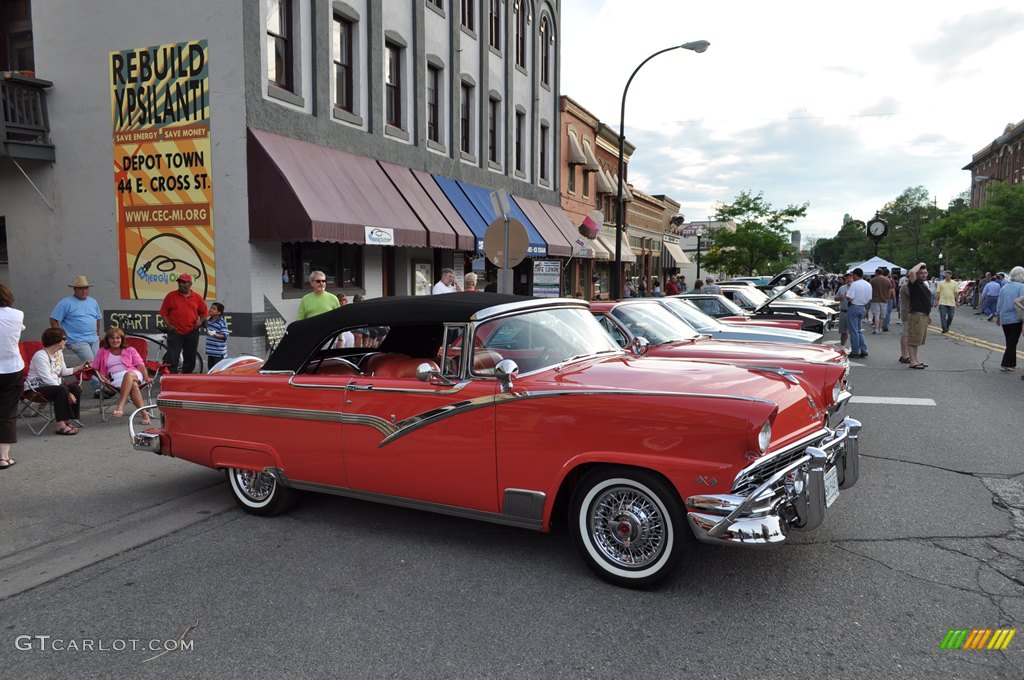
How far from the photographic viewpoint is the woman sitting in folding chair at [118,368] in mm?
8773

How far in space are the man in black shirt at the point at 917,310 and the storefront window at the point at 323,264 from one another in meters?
10.8

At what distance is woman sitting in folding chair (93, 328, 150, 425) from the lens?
8.77 meters

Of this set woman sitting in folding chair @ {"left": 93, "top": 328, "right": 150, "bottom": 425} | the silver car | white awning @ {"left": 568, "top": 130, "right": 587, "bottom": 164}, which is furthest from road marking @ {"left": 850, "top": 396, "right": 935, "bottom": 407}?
white awning @ {"left": 568, "top": 130, "right": 587, "bottom": 164}

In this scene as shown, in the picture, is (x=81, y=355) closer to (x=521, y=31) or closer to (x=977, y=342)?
(x=521, y=31)

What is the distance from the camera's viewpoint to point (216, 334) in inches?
428

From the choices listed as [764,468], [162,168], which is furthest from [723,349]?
[162,168]

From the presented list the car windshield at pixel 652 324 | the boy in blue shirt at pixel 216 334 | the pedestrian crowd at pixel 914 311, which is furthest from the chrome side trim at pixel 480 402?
the pedestrian crowd at pixel 914 311

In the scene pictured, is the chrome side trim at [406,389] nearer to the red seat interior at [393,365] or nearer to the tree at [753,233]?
the red seat interior at [393,365]

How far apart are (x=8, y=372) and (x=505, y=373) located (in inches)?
205

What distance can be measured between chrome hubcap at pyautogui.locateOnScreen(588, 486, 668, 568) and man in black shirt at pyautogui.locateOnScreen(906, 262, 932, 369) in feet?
37.0

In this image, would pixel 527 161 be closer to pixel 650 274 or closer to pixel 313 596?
pixel 313 596

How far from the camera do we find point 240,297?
12.2 m

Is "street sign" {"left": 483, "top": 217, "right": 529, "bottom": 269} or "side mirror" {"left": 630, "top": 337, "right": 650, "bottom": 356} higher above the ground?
"street sign" {"left": 483, "top": 217, "right": 529, "bottom": 269}

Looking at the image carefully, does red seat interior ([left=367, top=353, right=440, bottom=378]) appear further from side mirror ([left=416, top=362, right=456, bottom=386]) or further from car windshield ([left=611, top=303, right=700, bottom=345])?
car windshield ([left=611, top=303, right=700, bottom=345])
